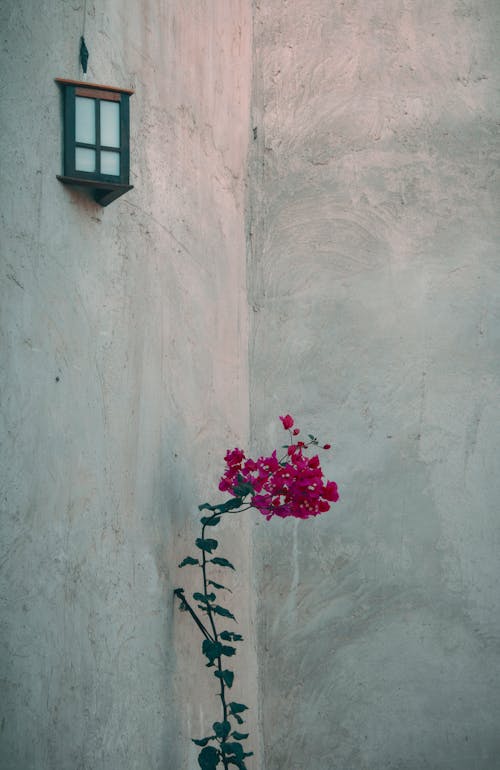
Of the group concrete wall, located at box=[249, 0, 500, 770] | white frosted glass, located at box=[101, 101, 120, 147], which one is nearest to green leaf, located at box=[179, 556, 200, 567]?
concrete wall, located at box=[249, 0, 500, 770]

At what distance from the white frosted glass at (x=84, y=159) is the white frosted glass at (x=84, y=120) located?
3 centimetres

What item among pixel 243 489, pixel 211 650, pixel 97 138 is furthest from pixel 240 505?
pixel 97 138

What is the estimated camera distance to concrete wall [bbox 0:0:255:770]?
7.61 feet

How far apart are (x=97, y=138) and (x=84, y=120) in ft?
0.19

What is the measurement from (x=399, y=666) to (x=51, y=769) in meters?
1.50

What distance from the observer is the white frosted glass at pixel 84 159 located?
2462 millimetres

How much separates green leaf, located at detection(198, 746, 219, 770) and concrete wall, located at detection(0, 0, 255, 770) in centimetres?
12

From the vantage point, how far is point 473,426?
3502 millimetres

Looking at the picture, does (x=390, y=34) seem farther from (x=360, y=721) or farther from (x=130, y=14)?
(x=360, y=721)

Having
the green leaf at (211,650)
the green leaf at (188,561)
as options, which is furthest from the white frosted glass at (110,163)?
the green leaf at (211,650)

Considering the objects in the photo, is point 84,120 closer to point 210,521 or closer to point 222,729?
point 210,521

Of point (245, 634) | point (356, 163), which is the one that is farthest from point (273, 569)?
point (356, 163)

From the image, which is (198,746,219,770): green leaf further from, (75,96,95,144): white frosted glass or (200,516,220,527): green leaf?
(75,96,95,144): white frosted glass

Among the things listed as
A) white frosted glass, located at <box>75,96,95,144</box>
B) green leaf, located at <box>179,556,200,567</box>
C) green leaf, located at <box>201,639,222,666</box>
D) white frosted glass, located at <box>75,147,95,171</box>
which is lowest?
green leaf, located at <box>201,639,222,666</box>
